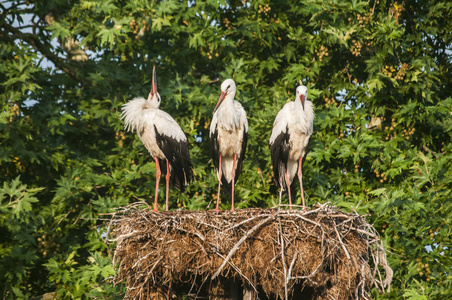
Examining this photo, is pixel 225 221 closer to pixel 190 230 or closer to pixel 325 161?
Answer: pixel 190 230

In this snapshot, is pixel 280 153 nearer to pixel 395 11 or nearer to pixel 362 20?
pixel 362 20

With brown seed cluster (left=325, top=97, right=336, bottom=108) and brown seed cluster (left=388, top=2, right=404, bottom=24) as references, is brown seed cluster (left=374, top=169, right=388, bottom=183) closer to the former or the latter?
brown seed cluster (left=325, top=97, right=336, bottom=108)

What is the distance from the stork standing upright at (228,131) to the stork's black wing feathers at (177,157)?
1.31 ft

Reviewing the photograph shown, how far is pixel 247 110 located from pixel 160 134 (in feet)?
6.41

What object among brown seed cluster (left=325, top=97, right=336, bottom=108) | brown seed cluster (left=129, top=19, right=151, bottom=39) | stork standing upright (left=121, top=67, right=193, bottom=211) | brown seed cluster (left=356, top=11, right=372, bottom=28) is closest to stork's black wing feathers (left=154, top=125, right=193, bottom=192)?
stork standing upright (left=121, top=67, right=193, bottom=211)

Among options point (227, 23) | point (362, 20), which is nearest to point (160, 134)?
point (227, 23)

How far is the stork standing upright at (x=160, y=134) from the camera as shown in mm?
8211

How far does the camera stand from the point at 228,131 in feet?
26.4

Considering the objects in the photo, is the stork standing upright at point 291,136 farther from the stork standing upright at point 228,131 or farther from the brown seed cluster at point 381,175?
the brown seed cluster at point 381,175

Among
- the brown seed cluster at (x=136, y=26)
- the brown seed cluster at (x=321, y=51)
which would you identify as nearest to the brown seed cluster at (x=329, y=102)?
the brown seed cluster at (x=321, y=51)

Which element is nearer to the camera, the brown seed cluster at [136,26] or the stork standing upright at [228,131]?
the stork standing upright at [228,131]

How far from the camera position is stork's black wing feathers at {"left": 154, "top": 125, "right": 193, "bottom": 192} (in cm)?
823

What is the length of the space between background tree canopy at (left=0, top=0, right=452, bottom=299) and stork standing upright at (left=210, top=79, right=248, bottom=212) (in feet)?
2.63

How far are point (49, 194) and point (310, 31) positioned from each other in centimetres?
508
